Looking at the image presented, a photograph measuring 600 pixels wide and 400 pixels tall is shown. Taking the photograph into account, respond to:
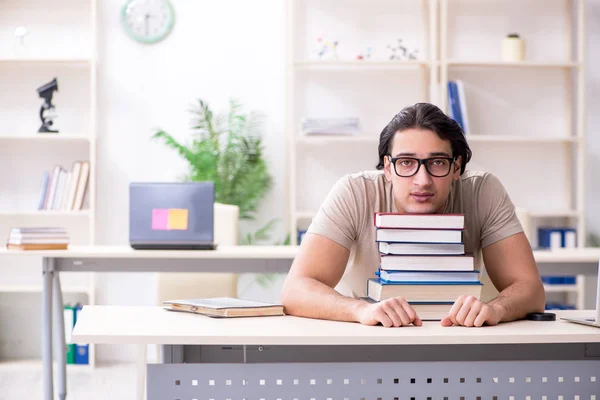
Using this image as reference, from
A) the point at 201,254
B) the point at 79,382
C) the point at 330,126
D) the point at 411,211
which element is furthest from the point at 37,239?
the point at 411,211

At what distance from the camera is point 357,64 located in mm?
4715

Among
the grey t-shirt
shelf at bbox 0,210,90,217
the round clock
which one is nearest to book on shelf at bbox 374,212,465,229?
the grey t-shirt

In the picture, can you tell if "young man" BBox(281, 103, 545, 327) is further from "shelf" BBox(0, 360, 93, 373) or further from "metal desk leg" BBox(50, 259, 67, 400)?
"shelf" BBox(0, 360, 93, 373)

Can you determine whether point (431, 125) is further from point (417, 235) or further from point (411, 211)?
point (417, 235)

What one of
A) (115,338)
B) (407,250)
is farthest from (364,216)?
(115,338)

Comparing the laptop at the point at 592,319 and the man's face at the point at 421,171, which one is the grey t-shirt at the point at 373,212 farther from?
the laptop at the point at 592,319

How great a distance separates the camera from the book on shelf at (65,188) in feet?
15.2

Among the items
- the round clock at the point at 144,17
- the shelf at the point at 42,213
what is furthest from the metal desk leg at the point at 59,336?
the round clock at the point at 144,17

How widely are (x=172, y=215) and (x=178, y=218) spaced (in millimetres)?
30

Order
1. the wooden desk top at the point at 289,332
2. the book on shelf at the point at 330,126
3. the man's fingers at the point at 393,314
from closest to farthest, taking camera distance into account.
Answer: the wooden desk top at the point at 289,332 < the man's fingers at the point at 393,314 < the book on shelf at the point at 330,126

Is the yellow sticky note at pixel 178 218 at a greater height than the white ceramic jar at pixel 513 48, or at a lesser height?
lesser

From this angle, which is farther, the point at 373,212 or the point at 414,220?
the point at 373,212

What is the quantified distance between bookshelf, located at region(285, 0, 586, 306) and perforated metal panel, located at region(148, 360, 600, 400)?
3.16m

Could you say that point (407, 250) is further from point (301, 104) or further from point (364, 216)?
point (301, 104)
